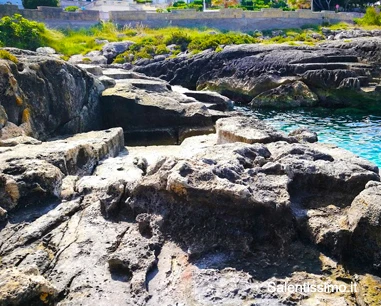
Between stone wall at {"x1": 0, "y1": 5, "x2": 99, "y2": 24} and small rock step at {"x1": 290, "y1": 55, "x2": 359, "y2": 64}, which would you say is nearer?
small rock step at {"x1": 290, "y1": 55, "x2": 359, "y2": 64}

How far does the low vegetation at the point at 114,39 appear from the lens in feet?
123

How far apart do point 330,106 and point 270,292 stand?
25018 millimetres

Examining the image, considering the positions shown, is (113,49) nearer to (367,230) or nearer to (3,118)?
Result: (3,118)

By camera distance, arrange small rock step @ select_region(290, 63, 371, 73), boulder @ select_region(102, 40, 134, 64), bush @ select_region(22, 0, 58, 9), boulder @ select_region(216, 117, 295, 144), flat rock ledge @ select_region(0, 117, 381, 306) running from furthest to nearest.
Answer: bush @ select_region(22, 0, 58, 9), boulder @ select_region(102, 40, 134, 64), small rock step @ select_region(290, 63, 371, 73), boulder @ select_region(216, 117, 295, 144), flat rock ledge @ select_region(0, 117, 381, 306)

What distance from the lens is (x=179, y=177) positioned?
5.39m

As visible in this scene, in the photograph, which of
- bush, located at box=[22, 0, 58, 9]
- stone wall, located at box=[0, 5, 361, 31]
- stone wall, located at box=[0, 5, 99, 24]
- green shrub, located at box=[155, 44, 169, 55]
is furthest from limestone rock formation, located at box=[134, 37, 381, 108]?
bush, located at box=[22, 0, 58, 9]

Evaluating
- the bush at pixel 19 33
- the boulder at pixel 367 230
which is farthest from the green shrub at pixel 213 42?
the boulder at pixel 367 230

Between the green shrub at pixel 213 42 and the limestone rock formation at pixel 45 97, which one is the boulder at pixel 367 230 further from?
the green shrub at pixel 213 42

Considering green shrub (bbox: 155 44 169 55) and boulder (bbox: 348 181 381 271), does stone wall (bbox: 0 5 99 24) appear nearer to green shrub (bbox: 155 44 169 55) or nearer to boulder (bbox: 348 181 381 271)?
green shrub (bbox: 155 44 169 55)

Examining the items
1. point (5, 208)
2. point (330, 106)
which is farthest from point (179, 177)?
point (330, 106)

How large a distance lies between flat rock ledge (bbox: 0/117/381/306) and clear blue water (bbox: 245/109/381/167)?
9.84 m

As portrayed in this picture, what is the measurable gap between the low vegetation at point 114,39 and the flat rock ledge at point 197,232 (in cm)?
3202

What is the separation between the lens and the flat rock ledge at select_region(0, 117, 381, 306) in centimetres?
433

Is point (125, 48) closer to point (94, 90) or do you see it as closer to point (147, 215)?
point (94, 90)
